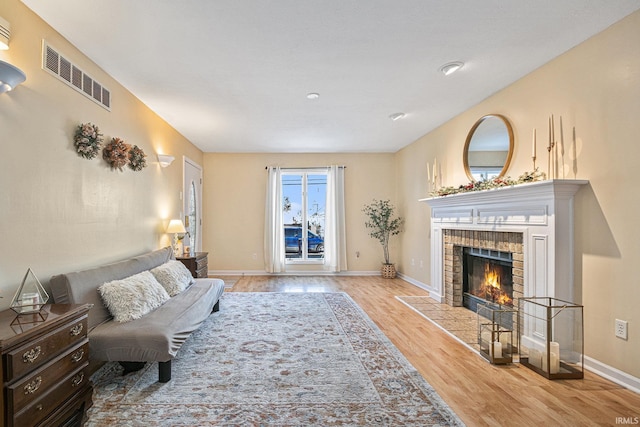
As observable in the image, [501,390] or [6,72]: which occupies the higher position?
[6,72]

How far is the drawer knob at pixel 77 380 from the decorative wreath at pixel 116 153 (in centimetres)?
200

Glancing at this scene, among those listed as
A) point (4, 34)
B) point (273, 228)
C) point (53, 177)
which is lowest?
point (273, 228)

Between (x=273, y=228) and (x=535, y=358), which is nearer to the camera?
(x=535, y=358)

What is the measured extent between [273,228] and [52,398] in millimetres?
5372

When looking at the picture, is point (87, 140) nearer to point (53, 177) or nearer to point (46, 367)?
point (53, 177)

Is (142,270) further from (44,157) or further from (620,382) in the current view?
(620,382)

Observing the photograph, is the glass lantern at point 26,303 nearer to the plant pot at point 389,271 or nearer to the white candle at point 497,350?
the white candle at point 497,350

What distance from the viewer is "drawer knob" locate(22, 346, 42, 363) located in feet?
5.23

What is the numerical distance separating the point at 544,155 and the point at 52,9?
4008 mm

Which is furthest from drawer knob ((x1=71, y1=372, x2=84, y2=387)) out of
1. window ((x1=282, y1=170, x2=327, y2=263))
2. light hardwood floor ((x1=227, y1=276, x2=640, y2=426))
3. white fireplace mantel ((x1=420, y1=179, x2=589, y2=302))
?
window ((x1=282, y1=170, x2=327, y2=263))

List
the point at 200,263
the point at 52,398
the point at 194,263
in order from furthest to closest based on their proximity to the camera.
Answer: the point at 200,263
the point at 194,263
the point at 52,398

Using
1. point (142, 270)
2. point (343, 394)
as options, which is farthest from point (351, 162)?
point (343, 394)

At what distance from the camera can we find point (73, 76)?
2746 mm

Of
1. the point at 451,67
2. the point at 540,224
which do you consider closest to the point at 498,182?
the point at 540,224
